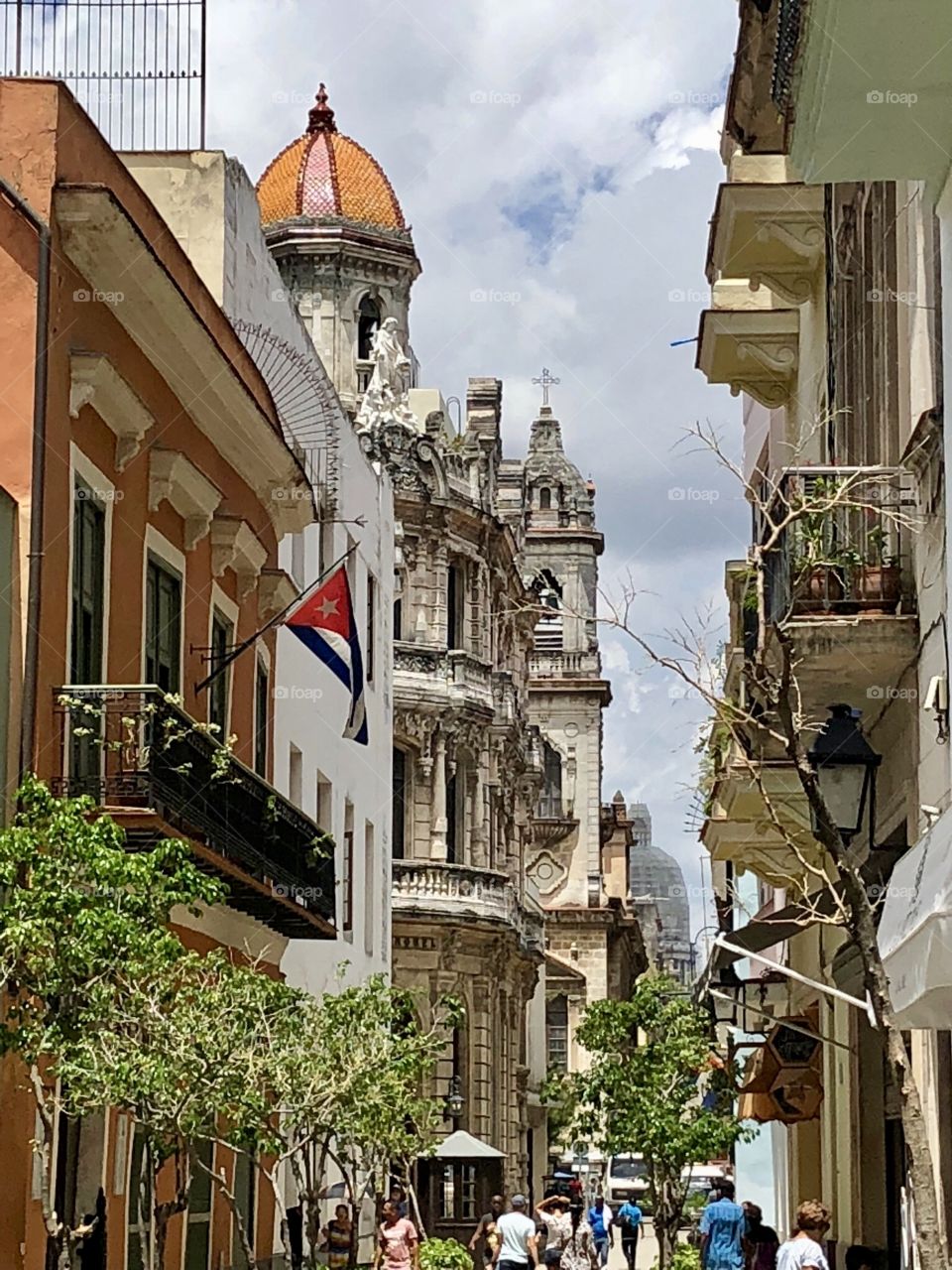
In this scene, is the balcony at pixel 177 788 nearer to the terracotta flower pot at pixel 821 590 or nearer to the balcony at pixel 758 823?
the balcony at pixel 758 823

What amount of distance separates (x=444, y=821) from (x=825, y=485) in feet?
115

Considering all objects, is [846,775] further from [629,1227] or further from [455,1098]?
[629,1227]

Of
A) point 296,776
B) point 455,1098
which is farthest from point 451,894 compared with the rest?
point 296,776

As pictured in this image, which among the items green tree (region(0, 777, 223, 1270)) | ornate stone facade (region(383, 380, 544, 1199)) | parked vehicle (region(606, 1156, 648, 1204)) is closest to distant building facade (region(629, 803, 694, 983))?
parked vehicle (region(606, 1156, 648, 1204))

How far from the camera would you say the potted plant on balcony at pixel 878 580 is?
575 inches

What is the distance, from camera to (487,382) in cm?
5684

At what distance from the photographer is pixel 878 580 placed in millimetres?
14656

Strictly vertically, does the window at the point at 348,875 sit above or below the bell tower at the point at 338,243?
below

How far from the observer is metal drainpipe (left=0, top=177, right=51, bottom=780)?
49.1 ft

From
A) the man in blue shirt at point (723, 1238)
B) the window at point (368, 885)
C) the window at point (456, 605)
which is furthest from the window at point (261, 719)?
the window at point (456, 605)

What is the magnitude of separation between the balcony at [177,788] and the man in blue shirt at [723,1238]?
17.4ft

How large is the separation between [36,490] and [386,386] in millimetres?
33195

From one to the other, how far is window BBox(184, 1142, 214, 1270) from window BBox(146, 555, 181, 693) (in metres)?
4.03

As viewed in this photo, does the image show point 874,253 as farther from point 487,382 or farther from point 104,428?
point 487,382
